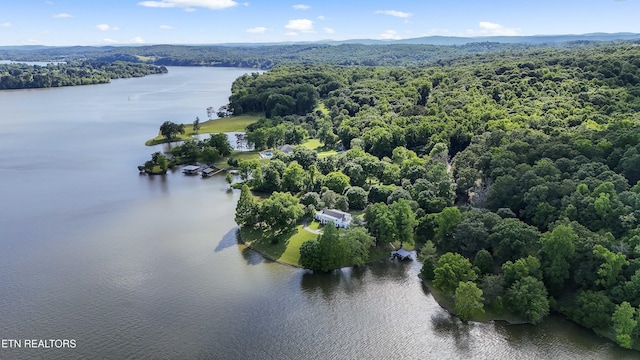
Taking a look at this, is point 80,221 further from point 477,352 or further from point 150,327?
point 477,352

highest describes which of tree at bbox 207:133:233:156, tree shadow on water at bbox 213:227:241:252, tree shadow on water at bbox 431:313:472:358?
tree at bbox 207:133:233:156

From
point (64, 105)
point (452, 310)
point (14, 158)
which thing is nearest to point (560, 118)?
point (452, 310)

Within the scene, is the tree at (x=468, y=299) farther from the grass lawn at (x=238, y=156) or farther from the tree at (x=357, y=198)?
the grass lawn at (x=238, y=156)

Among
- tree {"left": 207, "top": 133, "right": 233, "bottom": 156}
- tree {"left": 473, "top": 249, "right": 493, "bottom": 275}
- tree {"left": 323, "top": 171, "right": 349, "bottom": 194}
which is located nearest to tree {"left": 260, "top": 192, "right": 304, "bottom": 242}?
tree {"left": 323, "top": 171, "right": 349, "bottom": 194}

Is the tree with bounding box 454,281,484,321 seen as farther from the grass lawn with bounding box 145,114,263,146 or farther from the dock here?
the grass lawn with bounding box 145,114,263,146

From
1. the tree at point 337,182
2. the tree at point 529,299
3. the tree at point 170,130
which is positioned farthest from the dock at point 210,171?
the tree at point 529,299

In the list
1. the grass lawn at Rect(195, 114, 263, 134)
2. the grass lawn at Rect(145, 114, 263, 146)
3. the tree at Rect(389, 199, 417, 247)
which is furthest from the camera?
the grass lawn at Rect(195, 114, 263, 134)
